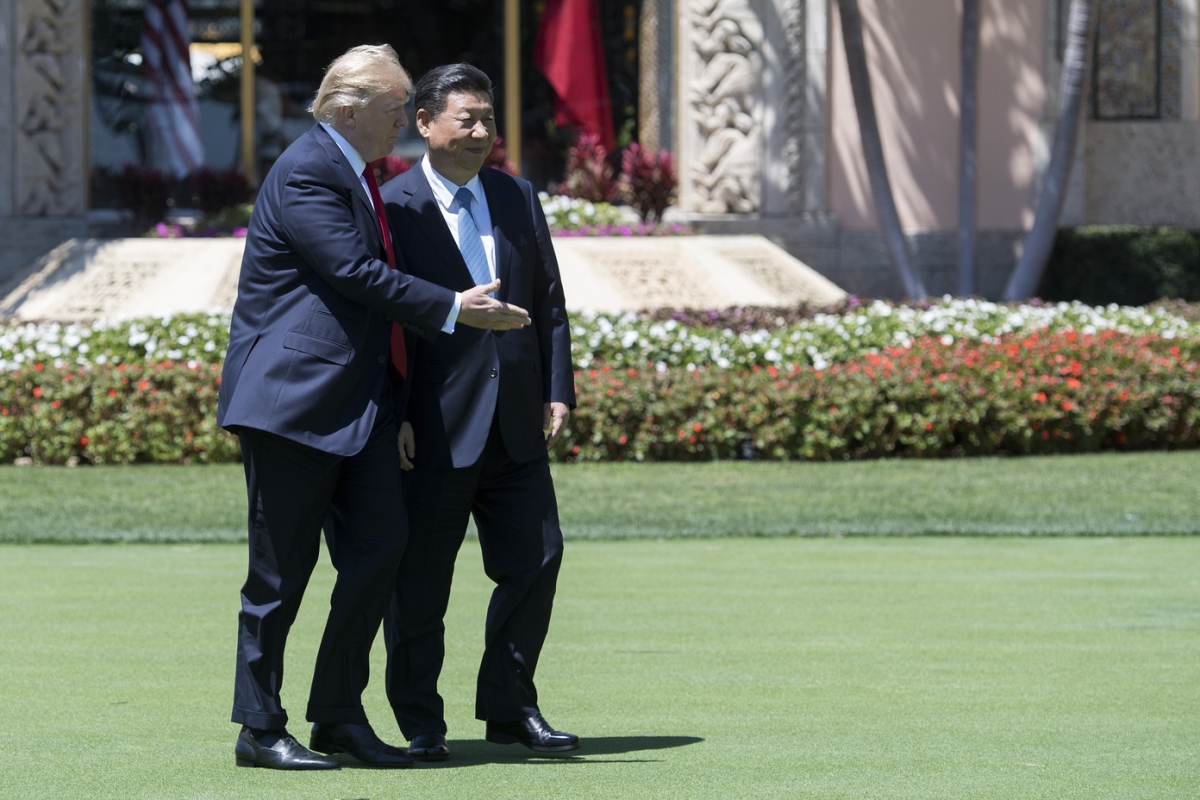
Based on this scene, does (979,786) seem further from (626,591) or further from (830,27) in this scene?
(830,27)

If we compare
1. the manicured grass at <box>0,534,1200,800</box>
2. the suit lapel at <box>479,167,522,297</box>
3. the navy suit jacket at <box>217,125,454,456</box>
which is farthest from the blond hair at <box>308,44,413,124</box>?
the manicured grass at <box>0,534,1200,800</box>

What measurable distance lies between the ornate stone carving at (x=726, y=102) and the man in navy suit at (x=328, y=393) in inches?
514

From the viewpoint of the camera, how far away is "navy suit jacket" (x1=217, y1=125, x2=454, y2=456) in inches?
165

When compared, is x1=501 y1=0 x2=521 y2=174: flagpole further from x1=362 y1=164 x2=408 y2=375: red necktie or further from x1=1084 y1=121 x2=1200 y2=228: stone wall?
x1=362 y1=164 x2=408 y2=375: red necktie

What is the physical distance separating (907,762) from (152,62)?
1555 centimetres

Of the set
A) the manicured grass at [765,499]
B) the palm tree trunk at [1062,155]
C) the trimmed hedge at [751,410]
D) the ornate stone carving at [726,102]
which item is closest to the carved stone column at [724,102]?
the ornate stone carving at [726,102]

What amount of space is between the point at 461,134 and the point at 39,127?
13.5 metres

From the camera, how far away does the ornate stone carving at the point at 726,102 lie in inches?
674

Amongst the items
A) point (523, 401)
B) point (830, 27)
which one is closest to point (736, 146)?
point (830, 27)

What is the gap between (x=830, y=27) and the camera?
17453 mm

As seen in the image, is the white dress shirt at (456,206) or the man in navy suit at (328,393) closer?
the man in navy suit at (328,393)

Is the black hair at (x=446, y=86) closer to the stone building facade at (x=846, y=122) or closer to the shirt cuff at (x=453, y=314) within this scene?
the shirt cuff at (x=453, y=314)

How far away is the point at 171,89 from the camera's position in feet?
59.5

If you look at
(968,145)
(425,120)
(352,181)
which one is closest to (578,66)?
(968,145)
